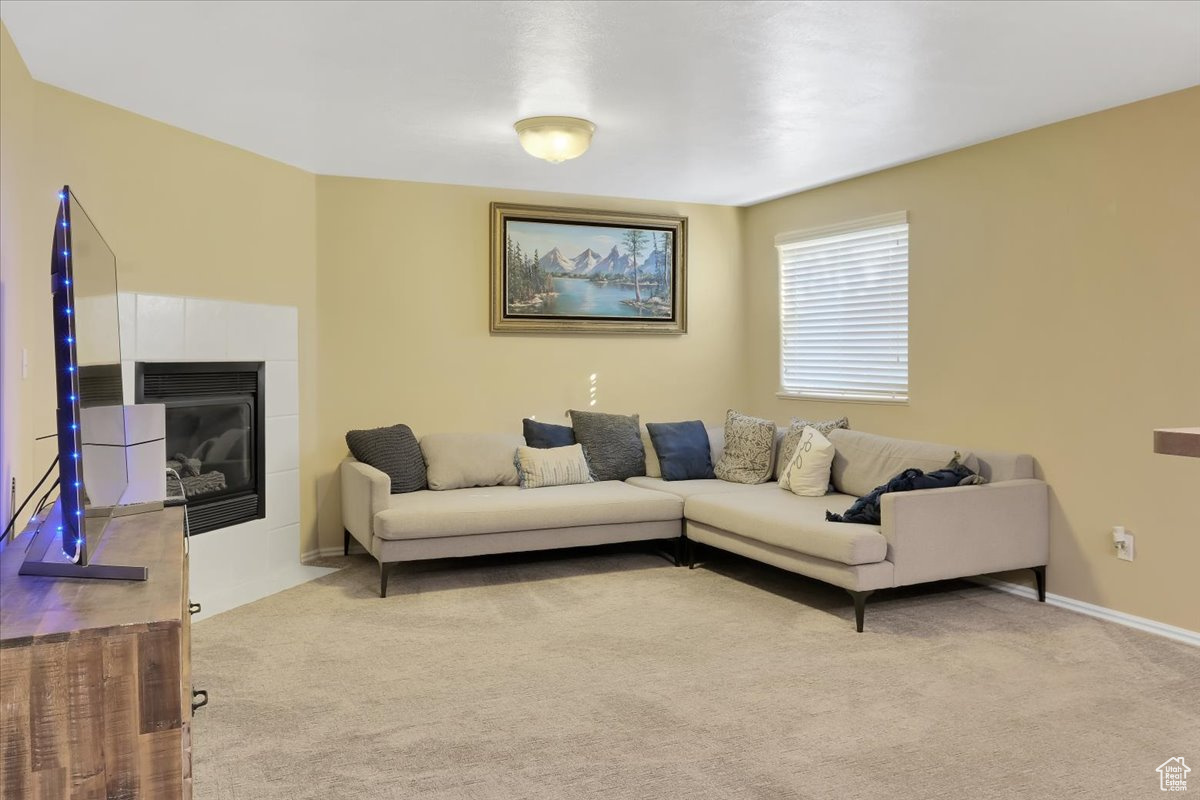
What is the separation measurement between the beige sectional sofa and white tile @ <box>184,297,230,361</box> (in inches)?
39.8

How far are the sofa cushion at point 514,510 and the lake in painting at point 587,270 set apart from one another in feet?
4.64

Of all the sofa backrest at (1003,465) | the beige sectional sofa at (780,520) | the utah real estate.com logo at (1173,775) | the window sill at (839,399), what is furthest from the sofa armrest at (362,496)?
the utah real estate.com logo at (1173,775)

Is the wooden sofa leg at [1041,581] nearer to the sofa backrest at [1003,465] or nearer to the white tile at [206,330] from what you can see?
the sofa backrest at [1003,465]

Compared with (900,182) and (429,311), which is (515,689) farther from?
(900,182)

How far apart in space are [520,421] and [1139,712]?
4.05m

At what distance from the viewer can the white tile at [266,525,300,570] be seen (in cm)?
517

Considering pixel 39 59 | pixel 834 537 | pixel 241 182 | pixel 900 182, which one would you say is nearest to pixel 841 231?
pixel 900 182

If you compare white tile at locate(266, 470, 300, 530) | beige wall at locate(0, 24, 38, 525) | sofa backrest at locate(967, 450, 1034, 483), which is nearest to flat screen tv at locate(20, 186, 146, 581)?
beige wall at locate(0, 24, 38, 525)

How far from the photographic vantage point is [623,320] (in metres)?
6.42

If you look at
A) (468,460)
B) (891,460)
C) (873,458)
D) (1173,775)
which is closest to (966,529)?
(891,460)

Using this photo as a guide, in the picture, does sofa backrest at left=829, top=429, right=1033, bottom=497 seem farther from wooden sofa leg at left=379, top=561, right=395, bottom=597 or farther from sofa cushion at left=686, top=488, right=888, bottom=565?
wooden sofa leg at left=379, top=561, right=395, bottom=597

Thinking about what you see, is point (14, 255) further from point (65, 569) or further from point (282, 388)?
point (282, 388)

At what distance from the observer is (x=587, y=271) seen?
6297 mm

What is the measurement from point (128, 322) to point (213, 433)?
0.87 metres
